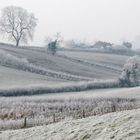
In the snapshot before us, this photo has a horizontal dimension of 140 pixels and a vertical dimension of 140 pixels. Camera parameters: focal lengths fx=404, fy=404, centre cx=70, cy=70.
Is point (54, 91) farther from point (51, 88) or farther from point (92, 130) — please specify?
point (92, 130)

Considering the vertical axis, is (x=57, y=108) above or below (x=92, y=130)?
below

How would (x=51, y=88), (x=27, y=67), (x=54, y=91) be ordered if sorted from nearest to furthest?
(x=54, y=91) < (x=51, y=88) < (x=27, y=67)

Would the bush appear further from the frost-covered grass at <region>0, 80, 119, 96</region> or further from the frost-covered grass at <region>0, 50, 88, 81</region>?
the frost-covered grass at <region>0, 50, 88, 81</region>

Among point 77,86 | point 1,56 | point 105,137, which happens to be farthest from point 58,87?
point 105,137

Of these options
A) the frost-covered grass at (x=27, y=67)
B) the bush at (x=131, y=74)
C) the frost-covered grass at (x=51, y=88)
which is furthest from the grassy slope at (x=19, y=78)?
the bush at (x=131, y=74)

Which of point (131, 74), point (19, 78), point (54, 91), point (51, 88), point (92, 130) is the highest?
point (92, 130)

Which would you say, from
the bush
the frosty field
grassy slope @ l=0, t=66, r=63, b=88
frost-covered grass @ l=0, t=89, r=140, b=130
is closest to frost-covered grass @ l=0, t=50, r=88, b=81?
the frosty field

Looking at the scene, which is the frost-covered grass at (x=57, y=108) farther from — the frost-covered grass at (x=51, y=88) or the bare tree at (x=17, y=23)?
the bare tree at (x=17, y=23)

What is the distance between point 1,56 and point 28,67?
705 centimetres

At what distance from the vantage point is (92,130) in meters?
16.0

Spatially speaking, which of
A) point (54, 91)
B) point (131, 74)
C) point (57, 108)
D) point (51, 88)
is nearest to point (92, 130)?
point (57, 108)

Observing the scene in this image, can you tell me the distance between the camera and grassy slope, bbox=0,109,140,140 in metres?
14.7

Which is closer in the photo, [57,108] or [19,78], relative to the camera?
[57,108]

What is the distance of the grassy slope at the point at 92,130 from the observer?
14672 millimetres
